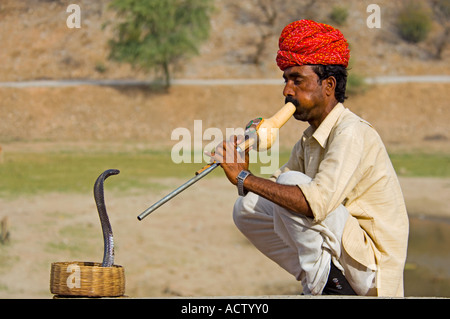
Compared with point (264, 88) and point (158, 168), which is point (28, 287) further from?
point (264, 88)

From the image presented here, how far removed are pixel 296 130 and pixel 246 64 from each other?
7.47 m

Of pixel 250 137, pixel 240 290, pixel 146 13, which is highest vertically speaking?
pixel 146 13

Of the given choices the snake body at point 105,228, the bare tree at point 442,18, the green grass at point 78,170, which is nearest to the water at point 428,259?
the snake body at point 105,228

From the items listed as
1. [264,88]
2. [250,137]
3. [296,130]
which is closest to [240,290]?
[250,137]

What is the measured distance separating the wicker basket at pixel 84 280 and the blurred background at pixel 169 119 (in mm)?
3151

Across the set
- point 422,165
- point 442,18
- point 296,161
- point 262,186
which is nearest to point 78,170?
point 422,165

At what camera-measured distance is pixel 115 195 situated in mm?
10344

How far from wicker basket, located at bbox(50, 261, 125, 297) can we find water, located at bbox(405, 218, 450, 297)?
3.87 metres

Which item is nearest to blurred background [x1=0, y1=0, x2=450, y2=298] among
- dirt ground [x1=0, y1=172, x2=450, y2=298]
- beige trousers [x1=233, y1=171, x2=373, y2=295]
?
dirt ground [x1=0, y1=172, x2=450, y2=298]

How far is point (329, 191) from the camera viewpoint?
8.86 feet

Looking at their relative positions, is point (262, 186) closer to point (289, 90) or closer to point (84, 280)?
point (289, 90)

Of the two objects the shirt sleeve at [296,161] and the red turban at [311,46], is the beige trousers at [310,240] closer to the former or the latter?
the shirt sleeve at [296,161]

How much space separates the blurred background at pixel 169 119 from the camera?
272 inches

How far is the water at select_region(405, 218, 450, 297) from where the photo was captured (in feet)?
20.6
